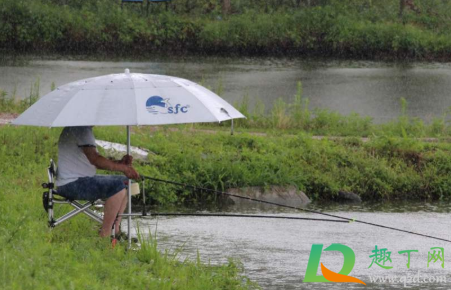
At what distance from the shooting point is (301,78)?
27.7m

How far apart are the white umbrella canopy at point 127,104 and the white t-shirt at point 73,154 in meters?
0.31

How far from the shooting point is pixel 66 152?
820 centimetres

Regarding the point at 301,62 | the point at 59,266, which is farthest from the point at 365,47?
the point at 59,266

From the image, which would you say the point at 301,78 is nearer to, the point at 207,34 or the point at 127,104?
the point at 207,34

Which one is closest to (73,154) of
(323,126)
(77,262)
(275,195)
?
(77,262)

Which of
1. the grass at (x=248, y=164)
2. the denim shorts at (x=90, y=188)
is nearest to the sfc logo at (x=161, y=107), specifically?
the denim shorts at (x=90, y=188)

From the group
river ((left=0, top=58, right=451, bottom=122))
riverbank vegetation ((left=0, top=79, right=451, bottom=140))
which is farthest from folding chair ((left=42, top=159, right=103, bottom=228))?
river ((left=0, top=58, right=451, bottom=122))

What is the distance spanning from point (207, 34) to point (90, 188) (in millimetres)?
26739

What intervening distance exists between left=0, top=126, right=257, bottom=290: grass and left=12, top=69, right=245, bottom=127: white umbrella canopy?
94cm

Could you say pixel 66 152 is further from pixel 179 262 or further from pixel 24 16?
pixel 24 16

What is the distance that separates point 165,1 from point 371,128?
2225 cm

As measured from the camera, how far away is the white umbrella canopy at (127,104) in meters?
7.74

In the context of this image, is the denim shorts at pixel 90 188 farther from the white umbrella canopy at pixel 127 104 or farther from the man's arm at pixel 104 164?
the white umbrella canopy at pixel 127 104

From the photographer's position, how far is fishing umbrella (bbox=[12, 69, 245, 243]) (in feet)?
25.4
